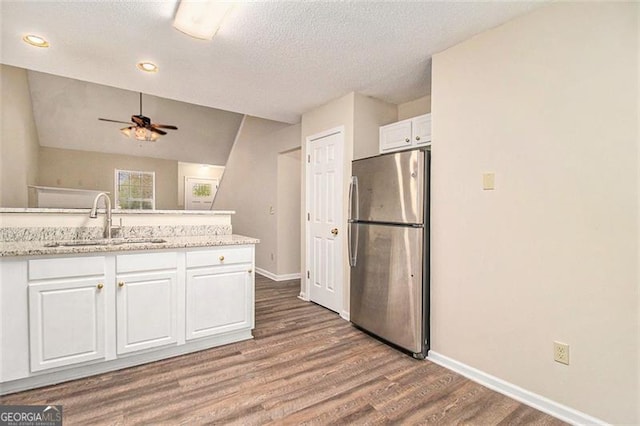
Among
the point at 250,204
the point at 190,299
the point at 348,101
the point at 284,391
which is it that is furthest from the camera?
the point at 250,204

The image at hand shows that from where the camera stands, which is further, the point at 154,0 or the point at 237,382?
the point at 237,382

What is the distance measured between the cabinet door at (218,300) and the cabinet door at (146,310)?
13cm

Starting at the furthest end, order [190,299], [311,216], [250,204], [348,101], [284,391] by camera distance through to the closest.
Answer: [250,204] < [311,216] < [348,101] < [190,299] < [284,391]

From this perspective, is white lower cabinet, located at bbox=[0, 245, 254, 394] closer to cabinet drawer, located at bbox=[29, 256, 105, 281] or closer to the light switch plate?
cabinet drawer, located at bbox=[29, 256, 105, 281]

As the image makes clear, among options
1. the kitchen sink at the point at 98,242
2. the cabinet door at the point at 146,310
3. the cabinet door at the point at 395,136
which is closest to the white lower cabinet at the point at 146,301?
the cabinet door at the point at 146,310

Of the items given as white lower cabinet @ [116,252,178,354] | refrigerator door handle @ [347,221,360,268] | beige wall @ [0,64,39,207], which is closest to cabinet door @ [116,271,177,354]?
Result: white lower cabinet @ [116,252,178,354]

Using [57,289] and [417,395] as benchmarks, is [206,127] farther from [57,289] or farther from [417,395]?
[417,395]

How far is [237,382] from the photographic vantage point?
2.06 meters

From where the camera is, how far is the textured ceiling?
1919 millimetres

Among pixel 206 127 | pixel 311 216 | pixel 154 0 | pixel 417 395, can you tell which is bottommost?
pixel 417 395

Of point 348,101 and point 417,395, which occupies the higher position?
point 348,101

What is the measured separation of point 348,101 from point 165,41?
5.88 ft

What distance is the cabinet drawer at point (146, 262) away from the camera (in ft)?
7.16

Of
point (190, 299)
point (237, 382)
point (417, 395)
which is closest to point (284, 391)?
point (237, 382)
